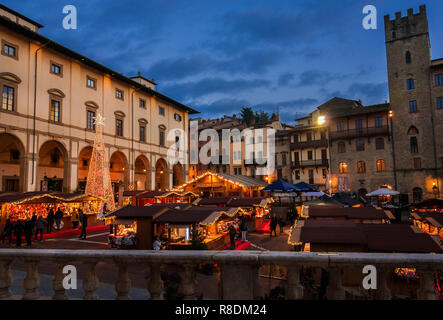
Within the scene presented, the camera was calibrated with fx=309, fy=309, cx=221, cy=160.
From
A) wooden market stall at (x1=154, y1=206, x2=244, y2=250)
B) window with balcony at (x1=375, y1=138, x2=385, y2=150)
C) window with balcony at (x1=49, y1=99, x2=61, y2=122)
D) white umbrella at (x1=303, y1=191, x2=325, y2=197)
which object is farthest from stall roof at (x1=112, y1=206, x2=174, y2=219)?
window with balcony at (x1=375, y1=138, x2=385, y2=150)

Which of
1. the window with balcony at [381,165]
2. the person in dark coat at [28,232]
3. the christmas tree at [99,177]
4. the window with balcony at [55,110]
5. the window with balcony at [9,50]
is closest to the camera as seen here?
the person in dark coat at [28,232]

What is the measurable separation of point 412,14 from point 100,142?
46238 millimetres

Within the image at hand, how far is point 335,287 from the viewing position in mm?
3879

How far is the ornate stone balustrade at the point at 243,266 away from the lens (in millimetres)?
3684

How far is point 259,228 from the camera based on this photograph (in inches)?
976

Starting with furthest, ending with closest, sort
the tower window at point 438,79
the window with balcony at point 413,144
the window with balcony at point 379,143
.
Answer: the window with balcony at point 379,143
the window with balcony at point 413,144
the tower window at point 438,79

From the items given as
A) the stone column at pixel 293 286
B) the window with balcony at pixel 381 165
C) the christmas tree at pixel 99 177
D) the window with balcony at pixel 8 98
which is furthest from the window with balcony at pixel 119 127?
the stone column at pixel 293 286

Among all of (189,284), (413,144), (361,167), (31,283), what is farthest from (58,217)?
(413,144)

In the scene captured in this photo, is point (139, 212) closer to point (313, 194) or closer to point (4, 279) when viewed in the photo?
point (4, 279)

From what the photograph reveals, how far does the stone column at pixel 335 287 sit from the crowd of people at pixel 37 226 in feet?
56.4

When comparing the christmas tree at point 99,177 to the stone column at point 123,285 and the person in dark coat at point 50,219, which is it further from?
the stone column at point 123,285

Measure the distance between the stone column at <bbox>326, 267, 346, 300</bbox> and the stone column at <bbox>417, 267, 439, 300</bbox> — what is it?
0.88 metres
